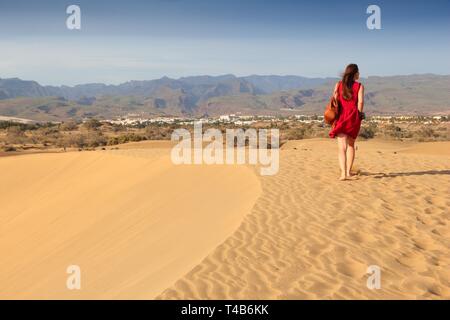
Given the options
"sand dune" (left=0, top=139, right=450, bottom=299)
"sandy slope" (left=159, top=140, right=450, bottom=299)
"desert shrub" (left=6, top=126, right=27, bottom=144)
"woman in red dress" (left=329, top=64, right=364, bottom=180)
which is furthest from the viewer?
→ "desert shrub" (left=6, top=126, right=27, bottom=144)

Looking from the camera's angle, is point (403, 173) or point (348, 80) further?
point (403, 173)

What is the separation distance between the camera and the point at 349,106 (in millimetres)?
9273

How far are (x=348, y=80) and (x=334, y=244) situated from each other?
4.09 meters

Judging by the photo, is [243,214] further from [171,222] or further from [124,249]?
[124,249]

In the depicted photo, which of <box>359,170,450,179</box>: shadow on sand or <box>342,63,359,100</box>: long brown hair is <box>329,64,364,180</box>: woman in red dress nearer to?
<box>342,63,359,100</box>: long brown hair

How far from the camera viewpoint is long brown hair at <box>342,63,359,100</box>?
8969 mm

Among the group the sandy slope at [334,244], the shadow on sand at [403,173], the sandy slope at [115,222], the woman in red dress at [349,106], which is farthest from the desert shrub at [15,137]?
the woman in red dress at [349,106]

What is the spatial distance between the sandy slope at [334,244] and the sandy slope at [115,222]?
38 centimetres

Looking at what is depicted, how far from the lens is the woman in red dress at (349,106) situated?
9070 mm

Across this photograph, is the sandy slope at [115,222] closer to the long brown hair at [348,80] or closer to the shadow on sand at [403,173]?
the long brown hair at [348,80]

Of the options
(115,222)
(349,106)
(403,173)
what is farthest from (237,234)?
(403,173)

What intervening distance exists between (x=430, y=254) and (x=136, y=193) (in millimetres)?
6992

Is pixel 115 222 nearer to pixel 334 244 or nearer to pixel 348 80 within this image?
pixel 334 244

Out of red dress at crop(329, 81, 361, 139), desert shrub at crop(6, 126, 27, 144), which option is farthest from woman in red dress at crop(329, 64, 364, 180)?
desert shrub at crop(6, 126, 27, 144)
